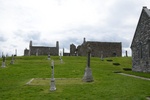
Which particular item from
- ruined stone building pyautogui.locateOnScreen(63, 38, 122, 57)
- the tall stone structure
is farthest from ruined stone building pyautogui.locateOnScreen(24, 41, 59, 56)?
ruined stone building pyautogui.locateOnScreen(63, 38, 122, 57)

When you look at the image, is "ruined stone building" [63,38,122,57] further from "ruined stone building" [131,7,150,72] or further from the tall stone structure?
"ruined stone building" [131,7,150,72]

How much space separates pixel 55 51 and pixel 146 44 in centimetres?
6322

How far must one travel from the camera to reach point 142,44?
34062 mm

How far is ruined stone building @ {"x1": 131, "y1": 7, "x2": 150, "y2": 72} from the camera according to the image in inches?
1259

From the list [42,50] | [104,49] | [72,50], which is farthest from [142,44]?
[42,50]

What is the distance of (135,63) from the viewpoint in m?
36.9

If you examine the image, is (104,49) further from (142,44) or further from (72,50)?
(142,44)

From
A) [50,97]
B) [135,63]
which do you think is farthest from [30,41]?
[50,97]

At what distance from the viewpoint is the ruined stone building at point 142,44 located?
32.0m

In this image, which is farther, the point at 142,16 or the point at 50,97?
the point at 142,16

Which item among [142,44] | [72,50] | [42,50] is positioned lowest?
[142,44]

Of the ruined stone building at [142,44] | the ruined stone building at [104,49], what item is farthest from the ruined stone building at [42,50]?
the ruined stone building at [142,44]

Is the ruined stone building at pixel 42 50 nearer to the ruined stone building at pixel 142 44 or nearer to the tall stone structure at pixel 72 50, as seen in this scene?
the tall stone structure at pixel 72 50

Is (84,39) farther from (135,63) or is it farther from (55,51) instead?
(135,63)
